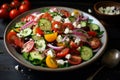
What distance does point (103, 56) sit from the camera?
93cm

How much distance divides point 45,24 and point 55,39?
85mm

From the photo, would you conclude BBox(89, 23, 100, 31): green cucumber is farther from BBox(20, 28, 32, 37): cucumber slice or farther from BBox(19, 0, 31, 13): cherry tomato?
BBox(19, 0, 31, 13): cherry tomato

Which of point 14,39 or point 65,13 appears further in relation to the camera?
point 65,13

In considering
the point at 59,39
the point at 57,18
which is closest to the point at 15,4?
the point at 57,18

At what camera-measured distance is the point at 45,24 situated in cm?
98

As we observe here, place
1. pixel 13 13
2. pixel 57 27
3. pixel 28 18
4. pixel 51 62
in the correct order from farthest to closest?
pixel 13 13
pixel 28 18
pixel 57 27
pixel 51 62

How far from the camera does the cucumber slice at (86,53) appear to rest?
2.89ft

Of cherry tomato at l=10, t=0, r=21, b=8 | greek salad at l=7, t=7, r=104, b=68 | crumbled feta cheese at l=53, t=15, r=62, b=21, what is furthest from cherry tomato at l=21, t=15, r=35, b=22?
cherry tomato at l=10, t=0, r=21, b=8

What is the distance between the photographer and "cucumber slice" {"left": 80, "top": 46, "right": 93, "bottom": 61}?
0.88 m

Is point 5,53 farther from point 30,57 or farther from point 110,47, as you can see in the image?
point 110,47

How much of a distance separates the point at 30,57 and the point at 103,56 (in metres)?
0.27

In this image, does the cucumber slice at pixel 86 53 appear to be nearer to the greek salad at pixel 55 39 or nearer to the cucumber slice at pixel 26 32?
the greek salad at pixel 55 39

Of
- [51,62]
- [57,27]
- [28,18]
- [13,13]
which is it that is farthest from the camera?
[13,13]

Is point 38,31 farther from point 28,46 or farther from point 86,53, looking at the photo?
point 86,53
